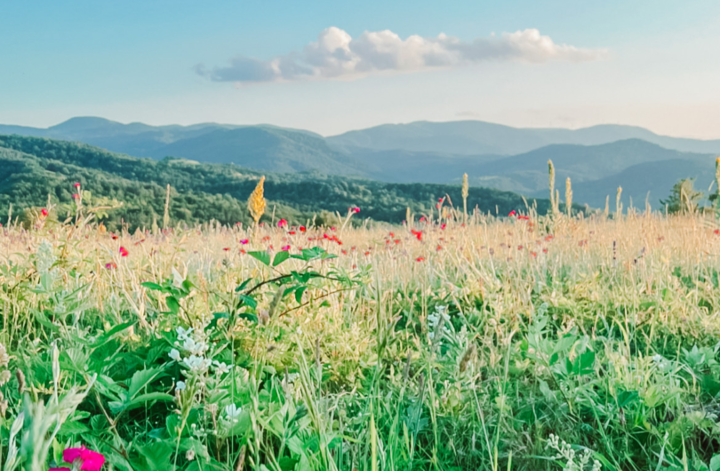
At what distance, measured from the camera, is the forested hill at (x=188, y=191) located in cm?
2833

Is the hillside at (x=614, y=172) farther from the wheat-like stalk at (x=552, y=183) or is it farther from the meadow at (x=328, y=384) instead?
the meadow at (x=328, y=384)

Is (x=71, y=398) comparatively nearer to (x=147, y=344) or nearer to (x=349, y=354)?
(x=147, y=344)

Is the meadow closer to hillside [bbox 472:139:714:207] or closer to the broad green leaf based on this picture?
the broad green leaf

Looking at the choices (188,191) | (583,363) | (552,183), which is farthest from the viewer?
(188,191)

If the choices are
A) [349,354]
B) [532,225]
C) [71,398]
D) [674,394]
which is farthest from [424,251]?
[71,398]

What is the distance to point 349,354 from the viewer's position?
7.77 feet

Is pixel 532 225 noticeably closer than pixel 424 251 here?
No

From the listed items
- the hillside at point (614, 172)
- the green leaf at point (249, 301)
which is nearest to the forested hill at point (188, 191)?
the green leaf at point (249, 301)

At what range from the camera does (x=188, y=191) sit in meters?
40.1

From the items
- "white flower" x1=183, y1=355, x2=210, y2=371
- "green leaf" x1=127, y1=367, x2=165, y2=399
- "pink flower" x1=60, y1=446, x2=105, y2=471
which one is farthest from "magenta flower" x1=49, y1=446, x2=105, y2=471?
"green leaf" x1=127, y1=367, x2=165, y2=399

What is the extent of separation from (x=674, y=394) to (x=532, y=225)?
4461 mm

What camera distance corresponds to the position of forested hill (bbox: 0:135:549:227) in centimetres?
2833

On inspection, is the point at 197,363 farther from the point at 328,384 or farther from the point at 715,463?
the point at 715,463

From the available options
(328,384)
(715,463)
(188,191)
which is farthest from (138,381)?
(188,191)
